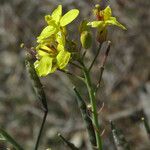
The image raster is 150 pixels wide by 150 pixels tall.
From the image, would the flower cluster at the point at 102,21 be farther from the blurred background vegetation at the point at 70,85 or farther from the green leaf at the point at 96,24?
the blurred background vegetation at the point at 70,85

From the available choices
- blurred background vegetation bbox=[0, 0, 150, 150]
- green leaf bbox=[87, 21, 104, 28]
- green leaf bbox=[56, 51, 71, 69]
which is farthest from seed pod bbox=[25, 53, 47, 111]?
blurred background vegetation bbox=[0, 0, 150, 150]

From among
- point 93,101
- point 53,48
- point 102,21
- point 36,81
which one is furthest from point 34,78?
point 102,21

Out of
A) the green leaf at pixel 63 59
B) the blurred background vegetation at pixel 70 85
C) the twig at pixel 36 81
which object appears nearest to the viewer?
the green leaf at pixel 63 59

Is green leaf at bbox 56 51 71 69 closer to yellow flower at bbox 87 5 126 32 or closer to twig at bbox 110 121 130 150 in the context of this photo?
yellow flower at bbox 87 5 126 32

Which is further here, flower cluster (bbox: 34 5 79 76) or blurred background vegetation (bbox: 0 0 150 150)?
blurred background vegetation (bbox: 0 0 150 150)

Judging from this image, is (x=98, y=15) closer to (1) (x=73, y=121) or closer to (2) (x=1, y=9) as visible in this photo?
(1) (x=73, y=121)

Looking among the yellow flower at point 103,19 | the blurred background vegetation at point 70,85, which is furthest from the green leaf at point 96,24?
the blurred background vegetation at point 70,85

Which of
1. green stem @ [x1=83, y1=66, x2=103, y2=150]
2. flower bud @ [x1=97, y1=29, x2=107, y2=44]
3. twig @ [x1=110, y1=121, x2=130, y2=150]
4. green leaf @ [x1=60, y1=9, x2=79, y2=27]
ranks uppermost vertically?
green leaf @ [x1=60, y1=9, x2=79, y2=27]
